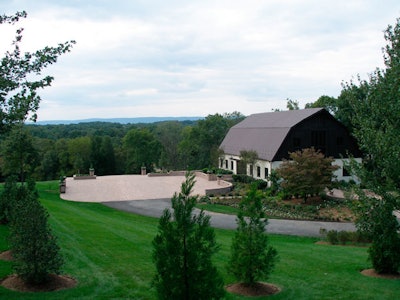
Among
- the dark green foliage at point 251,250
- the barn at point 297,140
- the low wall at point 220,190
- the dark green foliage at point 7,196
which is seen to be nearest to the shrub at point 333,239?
the dark green foliage at point 251,250

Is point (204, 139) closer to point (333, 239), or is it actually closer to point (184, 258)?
point (333, 239)

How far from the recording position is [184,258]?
6.46 metres

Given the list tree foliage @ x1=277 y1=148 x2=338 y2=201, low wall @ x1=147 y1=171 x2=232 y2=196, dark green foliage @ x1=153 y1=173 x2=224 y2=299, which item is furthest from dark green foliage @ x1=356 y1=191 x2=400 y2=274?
tree foliage @ x1=277 y1=148 x2=338 y2=201

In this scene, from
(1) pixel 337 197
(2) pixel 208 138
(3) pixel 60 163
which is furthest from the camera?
(3) pixel 60 163

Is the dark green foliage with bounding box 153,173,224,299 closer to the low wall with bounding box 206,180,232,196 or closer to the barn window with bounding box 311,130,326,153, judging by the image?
the low wall with bounding box 206,180,232,196

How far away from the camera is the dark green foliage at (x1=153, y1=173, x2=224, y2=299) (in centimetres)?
636

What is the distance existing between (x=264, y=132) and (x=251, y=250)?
113 ft

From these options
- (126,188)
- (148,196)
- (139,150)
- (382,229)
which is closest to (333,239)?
(382,229)

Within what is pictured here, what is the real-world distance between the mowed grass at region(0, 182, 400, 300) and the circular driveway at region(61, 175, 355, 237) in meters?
6.58

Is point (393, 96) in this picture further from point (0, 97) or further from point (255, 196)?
point (0, 97)

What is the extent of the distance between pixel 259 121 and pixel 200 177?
9743mm

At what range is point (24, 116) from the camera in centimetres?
793

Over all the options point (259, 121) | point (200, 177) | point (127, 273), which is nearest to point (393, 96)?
point (127, 273)

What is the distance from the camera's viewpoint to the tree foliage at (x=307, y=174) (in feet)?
93.4
